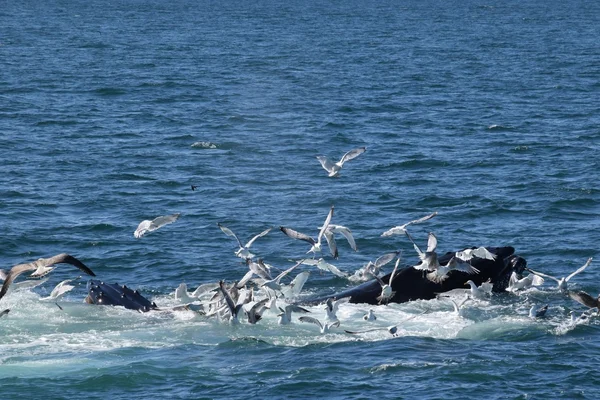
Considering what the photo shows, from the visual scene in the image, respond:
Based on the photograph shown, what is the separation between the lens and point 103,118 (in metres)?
71.0

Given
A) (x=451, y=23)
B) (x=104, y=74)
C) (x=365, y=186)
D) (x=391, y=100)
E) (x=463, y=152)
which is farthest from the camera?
(x=451, y=23)

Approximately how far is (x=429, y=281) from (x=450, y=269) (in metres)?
1.40

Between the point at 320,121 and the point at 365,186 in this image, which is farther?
the point at 320,121

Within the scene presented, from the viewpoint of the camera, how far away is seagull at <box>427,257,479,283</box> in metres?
31.5

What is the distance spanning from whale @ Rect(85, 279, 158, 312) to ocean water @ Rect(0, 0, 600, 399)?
0.40 m

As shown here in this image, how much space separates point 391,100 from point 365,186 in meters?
30.0

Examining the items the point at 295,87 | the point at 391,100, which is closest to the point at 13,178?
the point at 391,100

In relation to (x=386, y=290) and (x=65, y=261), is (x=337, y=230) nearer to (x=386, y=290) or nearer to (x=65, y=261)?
(x=386, y=290)

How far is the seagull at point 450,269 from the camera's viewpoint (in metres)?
31.5

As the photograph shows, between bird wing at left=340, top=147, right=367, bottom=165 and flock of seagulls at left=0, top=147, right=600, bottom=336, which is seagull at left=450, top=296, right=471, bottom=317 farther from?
bird wing at left=340, top=147, right=367, bottom=165

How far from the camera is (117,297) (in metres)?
32.7

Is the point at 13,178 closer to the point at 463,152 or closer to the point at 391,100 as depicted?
the point at 463,152

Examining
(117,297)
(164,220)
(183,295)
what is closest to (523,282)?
(183,295)

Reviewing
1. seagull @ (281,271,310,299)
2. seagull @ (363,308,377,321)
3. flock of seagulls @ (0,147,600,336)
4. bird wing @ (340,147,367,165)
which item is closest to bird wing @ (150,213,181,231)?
flock of seagulls @ (0,147,600,336)
